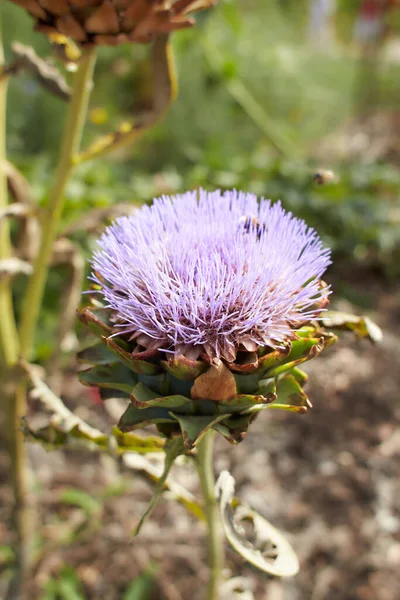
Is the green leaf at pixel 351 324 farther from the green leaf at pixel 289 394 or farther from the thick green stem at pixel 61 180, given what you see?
the thick green stem at pixel 61 180

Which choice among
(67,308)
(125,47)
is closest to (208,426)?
(67,308)

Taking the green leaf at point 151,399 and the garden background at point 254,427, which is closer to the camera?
the green leaf at point 151,399

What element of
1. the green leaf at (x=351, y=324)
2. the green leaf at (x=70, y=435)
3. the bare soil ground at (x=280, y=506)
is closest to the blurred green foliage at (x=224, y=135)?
the bare soil ground at (x=280, y=506)

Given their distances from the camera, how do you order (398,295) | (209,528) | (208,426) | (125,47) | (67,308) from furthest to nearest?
(125,47) < (398,295) < (67,308) < (209,528) < (208,426)

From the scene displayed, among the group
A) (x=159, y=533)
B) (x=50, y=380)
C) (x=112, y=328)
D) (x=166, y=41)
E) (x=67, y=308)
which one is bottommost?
(x=159, y=533)

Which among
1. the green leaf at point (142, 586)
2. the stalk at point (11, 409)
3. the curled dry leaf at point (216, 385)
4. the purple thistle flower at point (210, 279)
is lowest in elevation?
the green leaf at point (142, 586)

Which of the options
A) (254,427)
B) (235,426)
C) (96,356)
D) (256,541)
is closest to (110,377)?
(96,356)

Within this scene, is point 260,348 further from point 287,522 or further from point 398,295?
point 398,295

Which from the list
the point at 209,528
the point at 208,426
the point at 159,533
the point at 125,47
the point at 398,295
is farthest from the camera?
the point at 125,47
